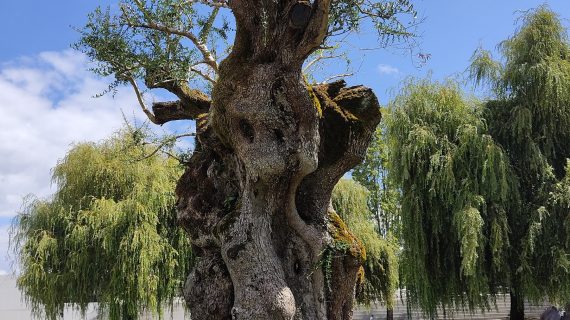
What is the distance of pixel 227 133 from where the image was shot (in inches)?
229

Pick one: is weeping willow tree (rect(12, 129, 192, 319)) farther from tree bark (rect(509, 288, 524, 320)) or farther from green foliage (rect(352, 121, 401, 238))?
green foliage (rect(352, 121, 401, 238))

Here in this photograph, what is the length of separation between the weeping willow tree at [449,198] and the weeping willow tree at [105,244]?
568 centimetres

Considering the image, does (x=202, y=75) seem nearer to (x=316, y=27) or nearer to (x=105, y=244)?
(x=316, y=27)

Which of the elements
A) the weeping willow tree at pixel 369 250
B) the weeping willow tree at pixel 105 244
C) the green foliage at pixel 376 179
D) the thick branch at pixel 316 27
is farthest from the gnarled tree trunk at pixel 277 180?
the green foliage at pixel 376 179

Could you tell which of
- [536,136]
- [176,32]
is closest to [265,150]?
[176,32]

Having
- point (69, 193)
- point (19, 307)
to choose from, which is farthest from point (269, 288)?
point (19, 307)

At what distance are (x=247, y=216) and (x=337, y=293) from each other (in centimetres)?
134

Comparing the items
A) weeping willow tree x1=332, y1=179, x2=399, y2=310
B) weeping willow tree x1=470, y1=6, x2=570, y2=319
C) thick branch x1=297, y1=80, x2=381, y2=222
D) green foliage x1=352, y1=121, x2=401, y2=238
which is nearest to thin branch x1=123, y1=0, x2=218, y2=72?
thick branch x1=297, y1=80, x2=381, y2=222

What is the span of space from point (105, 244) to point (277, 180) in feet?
30.0

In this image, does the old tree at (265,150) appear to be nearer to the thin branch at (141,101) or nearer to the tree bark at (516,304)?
the thin branch at (141,101)

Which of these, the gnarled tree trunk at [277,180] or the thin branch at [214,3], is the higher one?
the thin branch at [214,3]

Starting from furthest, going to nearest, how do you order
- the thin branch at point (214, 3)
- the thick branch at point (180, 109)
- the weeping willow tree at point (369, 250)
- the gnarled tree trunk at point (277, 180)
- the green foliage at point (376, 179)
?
the green foliage at point (376, 179) → the weeping willow tree at point (369, 250) → the thick branch at point (180, 109) → the thin branch at point (214, 3) → the gnarled tree trunk at point (277, 180)

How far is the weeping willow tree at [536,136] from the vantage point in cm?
1252

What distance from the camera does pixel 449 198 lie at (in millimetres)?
13008
